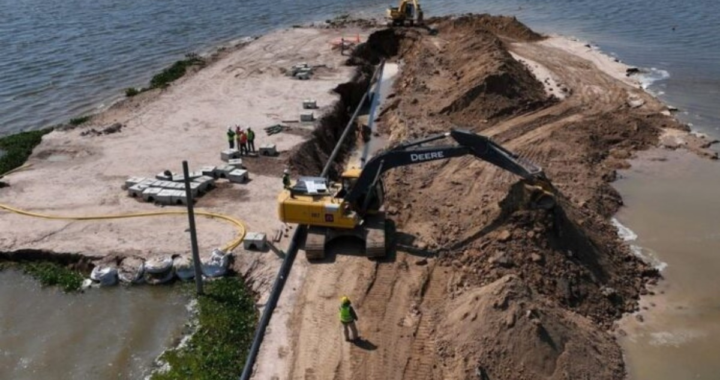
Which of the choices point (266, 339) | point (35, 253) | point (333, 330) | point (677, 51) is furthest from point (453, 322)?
point (677, 51)

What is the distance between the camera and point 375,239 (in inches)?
664

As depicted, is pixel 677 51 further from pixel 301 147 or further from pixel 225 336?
pixel 225 336

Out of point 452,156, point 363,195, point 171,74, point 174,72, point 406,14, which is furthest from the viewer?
point 406,14

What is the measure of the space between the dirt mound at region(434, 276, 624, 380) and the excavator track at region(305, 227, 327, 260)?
4267 mm

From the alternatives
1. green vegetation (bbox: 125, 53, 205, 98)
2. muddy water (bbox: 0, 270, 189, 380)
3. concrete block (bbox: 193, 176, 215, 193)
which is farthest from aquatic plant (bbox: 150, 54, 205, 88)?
muddy water (bbox: 0, 270, 189, 380)

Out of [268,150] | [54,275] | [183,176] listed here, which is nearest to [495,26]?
[268,150]

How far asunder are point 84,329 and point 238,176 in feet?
25.9

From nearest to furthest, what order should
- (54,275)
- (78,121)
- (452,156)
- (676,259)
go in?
1. (452,156)
2. (54,275)
3. (676,259)
4. (78,121)

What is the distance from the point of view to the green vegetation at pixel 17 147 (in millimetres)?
23781

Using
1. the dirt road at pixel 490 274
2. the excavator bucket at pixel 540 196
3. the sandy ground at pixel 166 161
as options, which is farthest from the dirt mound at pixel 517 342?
the sandy ground at pixel 166 161

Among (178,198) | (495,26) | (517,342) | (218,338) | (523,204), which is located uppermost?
(495,26)

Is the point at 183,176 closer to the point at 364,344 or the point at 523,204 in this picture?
the point at 364,344

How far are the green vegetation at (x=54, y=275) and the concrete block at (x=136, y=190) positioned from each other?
3.91 m

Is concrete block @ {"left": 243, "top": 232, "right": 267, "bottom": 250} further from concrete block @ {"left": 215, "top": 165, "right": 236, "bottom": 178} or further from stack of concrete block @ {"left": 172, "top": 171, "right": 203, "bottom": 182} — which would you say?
concrete block @ {"left": 215, "top": 165, "right": 236, "bottom": 178}
